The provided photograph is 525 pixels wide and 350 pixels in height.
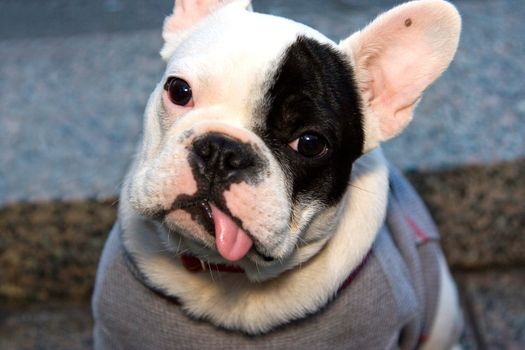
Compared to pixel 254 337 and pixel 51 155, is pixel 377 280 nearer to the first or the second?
pixel 254 337

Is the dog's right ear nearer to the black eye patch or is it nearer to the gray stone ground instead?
the black eye patch

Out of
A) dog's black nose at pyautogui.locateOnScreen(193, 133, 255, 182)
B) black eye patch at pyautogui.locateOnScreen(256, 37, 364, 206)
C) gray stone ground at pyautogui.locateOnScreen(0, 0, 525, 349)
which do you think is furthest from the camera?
gray stone ground at pyautogui.locateOnScreen(0, 0, 525, 349)

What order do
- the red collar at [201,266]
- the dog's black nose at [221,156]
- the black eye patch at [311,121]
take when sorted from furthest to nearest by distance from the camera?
1. the red collar at [201,266]
2. the black eye patch at [311,121]
3. the dog's black nose at [221,156]

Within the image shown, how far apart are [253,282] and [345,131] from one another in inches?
16.4

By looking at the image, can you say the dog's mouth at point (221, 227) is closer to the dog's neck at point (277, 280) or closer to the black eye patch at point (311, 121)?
the black eye patch at point (311, 121)

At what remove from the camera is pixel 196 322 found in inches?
77.9

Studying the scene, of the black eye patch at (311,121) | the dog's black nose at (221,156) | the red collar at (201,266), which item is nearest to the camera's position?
the dog's black nose at (221,156)

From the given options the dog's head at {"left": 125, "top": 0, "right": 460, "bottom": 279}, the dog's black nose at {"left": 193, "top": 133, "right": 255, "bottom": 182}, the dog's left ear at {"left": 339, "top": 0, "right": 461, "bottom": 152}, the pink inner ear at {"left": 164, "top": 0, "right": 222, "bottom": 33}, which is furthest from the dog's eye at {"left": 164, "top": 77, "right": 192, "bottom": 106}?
the dog's left ear at {"left": 339, "top": 0, "right": 461, "bottom": 152}

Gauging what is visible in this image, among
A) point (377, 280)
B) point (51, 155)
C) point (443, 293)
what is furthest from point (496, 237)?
point (51, 155)

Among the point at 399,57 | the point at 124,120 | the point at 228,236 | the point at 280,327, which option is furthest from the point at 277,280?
the point at 124,120

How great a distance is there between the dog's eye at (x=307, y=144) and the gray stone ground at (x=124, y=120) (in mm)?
1146

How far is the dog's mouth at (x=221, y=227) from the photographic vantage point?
1654mm

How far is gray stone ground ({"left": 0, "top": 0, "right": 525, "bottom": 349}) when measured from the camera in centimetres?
284

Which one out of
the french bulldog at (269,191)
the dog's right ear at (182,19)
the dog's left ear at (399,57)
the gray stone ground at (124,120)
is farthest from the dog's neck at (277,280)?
the gray stone ground at (124,120)
